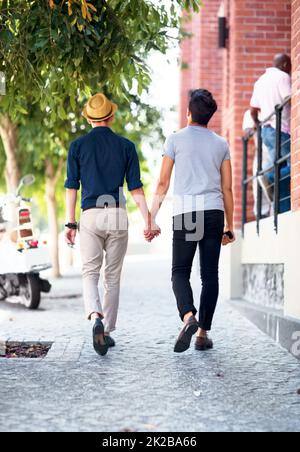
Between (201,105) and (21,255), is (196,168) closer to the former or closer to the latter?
(201,105)

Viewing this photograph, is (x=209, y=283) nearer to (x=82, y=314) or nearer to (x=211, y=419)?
(x=211, y=419)

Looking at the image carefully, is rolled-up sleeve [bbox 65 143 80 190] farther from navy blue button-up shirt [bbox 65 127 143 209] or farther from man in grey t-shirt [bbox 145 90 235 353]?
man in grey t-shirt [bbox 145 90 235 353]

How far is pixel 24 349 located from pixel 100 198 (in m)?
1.45

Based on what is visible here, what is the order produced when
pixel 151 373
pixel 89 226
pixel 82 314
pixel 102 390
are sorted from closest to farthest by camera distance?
pixel 102 390
pixel 151 373
pixel 89 226
pixel 82 314

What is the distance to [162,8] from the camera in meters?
6.61

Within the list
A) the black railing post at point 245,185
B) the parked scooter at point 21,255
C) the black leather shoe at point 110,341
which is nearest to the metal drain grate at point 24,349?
the black leather shoe at point 110,341

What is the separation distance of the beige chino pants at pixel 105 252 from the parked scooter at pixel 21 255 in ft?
11.9

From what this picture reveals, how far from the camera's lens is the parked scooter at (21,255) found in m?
9.66

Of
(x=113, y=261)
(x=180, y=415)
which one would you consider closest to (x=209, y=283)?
(x=113, y=261)

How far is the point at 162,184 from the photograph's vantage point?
604 cm

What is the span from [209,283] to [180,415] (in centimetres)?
197

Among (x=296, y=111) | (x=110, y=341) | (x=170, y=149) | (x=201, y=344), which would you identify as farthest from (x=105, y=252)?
(x=296, y=111)

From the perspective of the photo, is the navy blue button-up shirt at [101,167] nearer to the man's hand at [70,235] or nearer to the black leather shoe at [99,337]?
the man's hand at [70,235]

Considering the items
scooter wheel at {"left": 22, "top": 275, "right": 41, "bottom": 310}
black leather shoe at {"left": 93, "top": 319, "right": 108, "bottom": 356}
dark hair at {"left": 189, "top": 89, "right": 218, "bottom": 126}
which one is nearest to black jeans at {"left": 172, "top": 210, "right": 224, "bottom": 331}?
black leather shoe at {"left": 93, "top": 319, "right": 108, "bottom": 356}
